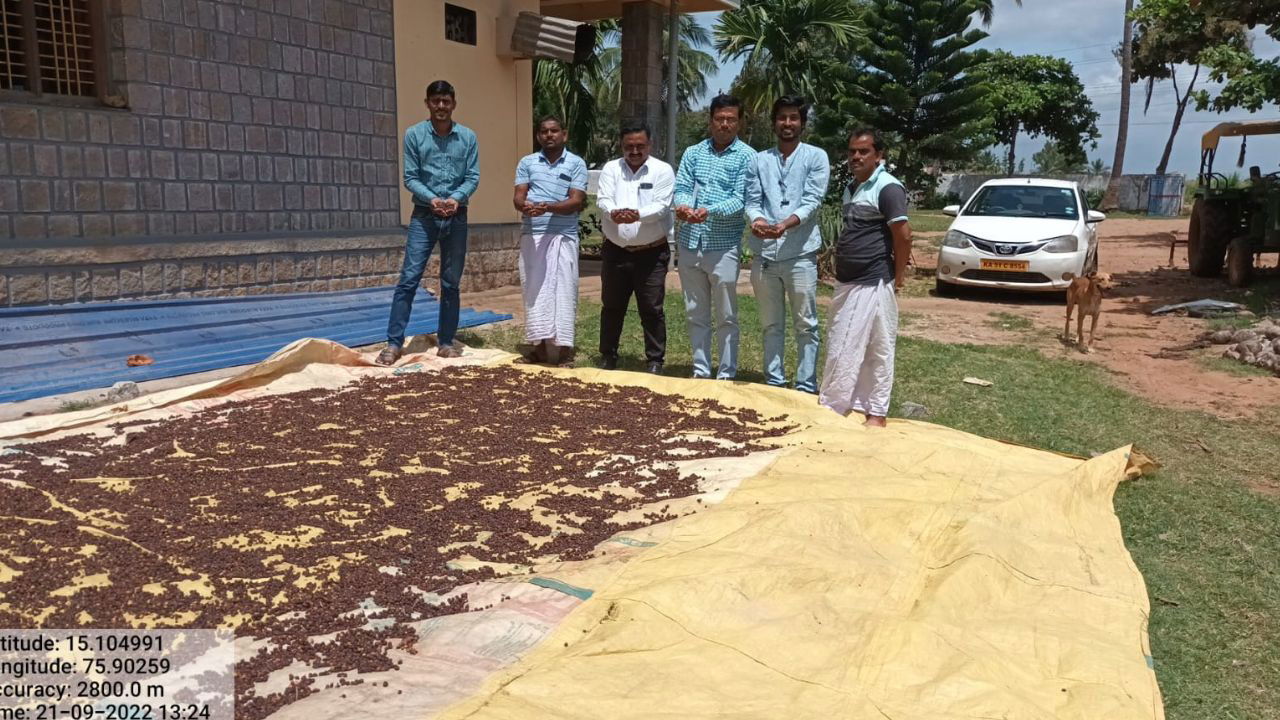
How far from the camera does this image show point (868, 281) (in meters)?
4.78

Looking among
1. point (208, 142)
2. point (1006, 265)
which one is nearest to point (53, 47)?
point (208, 142)

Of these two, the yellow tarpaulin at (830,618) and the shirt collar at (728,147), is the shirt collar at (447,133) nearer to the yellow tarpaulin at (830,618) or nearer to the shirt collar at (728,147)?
the shirt collar at (728,147)

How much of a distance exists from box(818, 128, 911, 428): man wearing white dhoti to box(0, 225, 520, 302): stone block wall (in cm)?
458

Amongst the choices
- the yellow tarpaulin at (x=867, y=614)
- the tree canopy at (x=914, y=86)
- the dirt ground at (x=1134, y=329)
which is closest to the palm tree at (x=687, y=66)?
the tree canopy at (x=914, y=86)

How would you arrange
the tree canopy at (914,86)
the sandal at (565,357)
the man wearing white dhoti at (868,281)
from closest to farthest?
1. the man wearing white dhoti at (868,281)
2. the sandal at (565,357)
3. the tree canopy at (914,86)

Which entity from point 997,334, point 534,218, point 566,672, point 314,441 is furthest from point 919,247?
point 566,672

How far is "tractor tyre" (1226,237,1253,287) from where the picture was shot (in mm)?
11118

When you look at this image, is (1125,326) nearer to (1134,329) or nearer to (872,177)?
(1134,329)

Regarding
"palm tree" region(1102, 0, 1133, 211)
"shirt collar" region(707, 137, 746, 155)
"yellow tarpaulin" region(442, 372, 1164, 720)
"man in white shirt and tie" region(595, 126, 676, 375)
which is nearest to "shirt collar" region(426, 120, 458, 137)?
"man in white shirt and tie" region(595, 126, 676, 375)

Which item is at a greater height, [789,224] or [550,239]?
[789,224]

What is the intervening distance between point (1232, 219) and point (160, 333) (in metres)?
12.5

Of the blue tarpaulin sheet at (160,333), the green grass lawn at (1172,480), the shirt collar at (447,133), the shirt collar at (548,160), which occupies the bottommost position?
the green grass lawn at (1172,480)

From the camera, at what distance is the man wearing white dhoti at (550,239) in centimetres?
610

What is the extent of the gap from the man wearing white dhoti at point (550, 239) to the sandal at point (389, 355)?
34.3 inches
